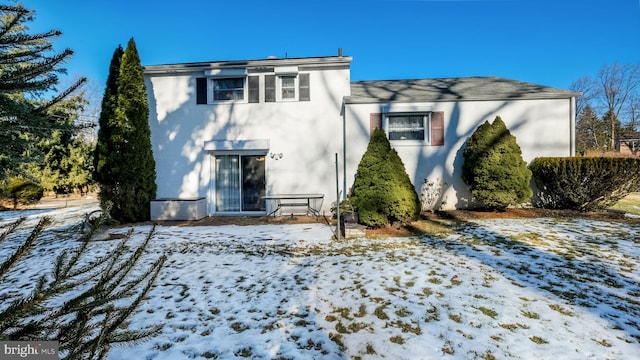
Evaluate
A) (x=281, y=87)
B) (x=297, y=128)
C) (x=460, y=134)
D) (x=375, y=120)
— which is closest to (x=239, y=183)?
(x=297, y=128)

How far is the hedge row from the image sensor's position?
25.3 ft

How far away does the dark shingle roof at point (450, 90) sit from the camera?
375 inches

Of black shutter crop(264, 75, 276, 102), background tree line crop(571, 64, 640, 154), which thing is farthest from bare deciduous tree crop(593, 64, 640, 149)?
black shutter crop(264, 75, 276, 102)

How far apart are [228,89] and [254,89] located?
1.00 m

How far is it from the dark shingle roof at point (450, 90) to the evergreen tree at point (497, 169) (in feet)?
4.63

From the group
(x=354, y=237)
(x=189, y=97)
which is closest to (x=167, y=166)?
(x=189, y=97)

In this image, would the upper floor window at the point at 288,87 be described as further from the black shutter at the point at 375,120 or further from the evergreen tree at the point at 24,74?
the evergreen tree at the point at 24,74

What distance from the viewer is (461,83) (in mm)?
11742

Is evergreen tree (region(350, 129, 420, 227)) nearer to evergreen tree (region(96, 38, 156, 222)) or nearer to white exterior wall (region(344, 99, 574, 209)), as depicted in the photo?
white exterior wall (region(344, 99, 574, 209))

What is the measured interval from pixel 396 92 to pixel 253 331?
9676mm

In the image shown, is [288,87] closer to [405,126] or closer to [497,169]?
[405,126]

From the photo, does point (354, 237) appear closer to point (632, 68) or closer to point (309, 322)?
point (309, 322)

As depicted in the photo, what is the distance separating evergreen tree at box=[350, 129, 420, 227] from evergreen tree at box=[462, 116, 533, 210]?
9.05 ft

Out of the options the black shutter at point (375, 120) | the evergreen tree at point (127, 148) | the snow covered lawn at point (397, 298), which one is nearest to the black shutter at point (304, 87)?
the black shutter at point (375, 120)
